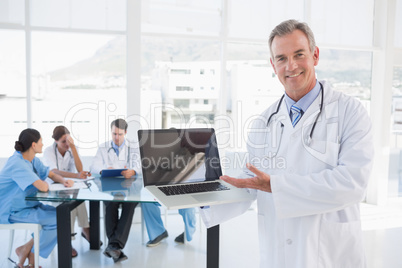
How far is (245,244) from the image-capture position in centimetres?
364

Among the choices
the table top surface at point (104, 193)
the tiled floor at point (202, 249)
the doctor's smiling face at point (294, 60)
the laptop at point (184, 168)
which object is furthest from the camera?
the tiled floor at point (202, 249)

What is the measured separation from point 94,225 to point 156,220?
1.94 ft

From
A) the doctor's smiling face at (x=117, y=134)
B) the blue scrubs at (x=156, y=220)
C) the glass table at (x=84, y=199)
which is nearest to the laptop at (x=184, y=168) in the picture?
the glass table at (x=84, y=199)

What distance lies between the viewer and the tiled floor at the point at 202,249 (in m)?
3.16

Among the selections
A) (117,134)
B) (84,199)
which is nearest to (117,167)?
(117,134)

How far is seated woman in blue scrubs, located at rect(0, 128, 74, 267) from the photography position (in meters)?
2.78

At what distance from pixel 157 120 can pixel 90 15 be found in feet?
4.66

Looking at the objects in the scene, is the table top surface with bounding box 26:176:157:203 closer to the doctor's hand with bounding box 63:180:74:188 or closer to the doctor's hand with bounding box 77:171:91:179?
the doctor's hand with bounding box 63:180:74:188

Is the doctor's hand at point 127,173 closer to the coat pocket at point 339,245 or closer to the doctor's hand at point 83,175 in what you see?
the doctor's hand at point 83,175

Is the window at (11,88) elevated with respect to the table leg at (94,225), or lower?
elevated

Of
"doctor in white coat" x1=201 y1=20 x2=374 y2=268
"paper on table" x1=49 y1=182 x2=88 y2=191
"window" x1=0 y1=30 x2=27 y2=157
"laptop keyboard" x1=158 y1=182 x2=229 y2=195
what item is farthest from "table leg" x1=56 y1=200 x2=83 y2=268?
"window" x1=0 y1=30 x2=27 y2=157

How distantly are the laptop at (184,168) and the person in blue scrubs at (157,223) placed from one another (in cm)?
157

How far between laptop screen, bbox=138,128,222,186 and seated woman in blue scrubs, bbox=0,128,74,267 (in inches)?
49.2

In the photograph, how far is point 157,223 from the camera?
3613 millimetres
